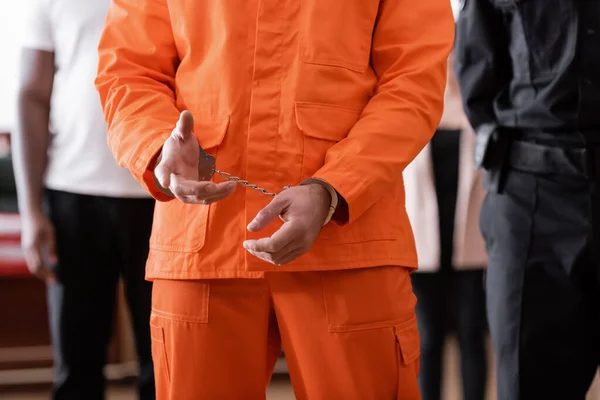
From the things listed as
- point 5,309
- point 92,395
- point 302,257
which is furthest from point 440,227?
point 5,309

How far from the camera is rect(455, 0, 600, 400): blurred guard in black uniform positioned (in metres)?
1.38

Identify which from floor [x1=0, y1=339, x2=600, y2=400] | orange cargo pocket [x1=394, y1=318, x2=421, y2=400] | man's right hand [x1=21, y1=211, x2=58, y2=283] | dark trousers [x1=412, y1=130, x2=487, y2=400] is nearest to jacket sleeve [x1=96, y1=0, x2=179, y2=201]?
orange cargo pocket [x1=394, y1=318, x2=421, y2=400]

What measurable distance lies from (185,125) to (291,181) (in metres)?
0.19

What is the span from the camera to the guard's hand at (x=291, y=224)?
2.89 feet

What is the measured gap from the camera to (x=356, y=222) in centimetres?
102

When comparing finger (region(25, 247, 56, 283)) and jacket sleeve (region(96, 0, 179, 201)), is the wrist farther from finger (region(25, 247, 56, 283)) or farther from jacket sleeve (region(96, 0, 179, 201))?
finger (region(25, 247, 56, 283))

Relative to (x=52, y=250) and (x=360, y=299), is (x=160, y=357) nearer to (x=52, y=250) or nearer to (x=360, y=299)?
(x=360, y=299)

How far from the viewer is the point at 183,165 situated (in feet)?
3.06

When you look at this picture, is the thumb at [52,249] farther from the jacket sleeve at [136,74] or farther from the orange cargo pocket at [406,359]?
the orange cargo pocket at [406,359]

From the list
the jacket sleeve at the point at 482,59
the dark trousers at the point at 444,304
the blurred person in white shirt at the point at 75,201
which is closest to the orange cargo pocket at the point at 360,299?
the jacket sleeve at the point at 482,59

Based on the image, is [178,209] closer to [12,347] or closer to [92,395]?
[92,395]

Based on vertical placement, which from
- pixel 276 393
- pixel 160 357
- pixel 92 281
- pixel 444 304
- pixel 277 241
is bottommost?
pixel 276 393

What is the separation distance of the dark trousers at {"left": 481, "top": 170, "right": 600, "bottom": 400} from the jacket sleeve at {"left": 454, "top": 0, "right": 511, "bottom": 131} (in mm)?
198

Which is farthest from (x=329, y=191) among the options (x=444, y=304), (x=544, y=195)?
(x=444, y=304)
